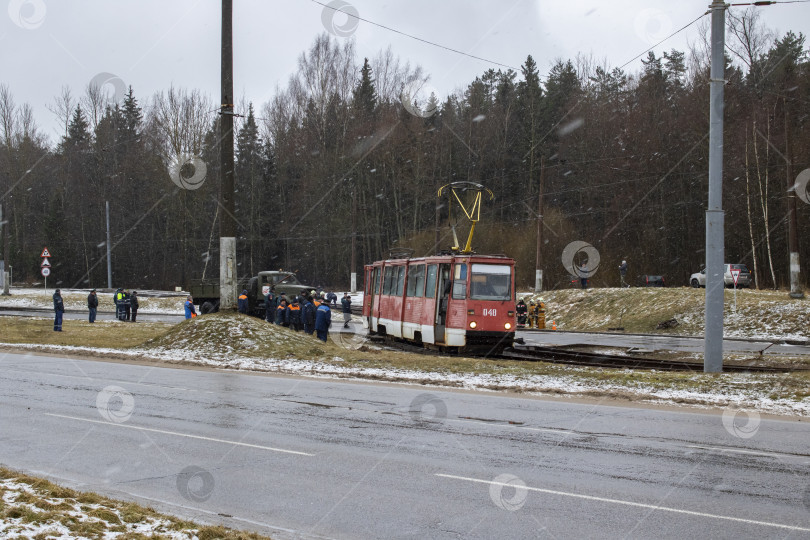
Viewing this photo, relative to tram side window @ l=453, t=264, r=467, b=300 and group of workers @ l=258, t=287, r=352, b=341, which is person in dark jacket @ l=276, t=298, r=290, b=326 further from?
tram side window @ l=453, t=264, r=467, b=300

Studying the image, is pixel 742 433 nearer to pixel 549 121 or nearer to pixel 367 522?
pixel 367 522

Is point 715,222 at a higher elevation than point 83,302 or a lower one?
higher

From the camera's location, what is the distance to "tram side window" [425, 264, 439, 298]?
73.1ft

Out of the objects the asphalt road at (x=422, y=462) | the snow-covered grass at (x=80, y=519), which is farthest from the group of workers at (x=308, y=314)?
the snow-covered grass at (x=80, y=519)

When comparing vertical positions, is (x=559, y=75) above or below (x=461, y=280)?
above

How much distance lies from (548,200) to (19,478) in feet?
191

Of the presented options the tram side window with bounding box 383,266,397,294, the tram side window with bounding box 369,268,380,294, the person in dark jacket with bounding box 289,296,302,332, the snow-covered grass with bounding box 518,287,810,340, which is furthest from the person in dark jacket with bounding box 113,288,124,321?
the snow-covered grass with bounding box 518,287,810,340

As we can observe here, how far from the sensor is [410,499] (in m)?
6.76

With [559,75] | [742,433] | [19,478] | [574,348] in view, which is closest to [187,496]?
[19,478]

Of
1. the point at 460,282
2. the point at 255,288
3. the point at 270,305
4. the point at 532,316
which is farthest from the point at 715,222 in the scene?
the point at 255,288

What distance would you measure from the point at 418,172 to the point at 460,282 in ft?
146

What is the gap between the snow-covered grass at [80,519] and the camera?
5.34 metres

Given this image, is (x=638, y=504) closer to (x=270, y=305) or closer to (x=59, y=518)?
(x=59, y=518)

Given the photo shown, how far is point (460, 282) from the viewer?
2148cm
